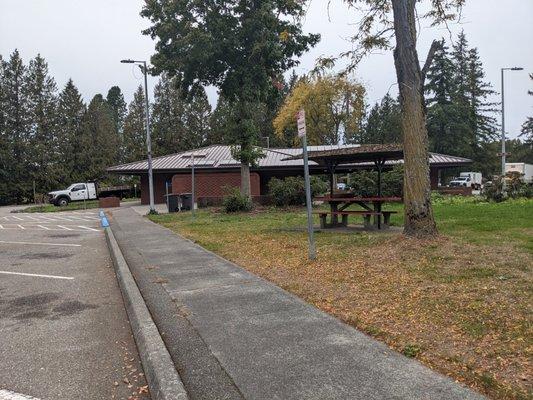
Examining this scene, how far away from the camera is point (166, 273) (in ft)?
27.0

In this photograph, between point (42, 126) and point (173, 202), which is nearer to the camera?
point (173, 202)

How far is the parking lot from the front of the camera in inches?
156

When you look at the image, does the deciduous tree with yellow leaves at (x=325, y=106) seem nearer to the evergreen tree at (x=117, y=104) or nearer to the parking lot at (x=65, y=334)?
the parking lot at (x=65, y=334)

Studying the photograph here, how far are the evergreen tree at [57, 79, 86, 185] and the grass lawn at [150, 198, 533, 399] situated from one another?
183ft

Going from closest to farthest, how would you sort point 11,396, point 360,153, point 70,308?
1. point 11,396
2. point 70,308
3. point 360,153

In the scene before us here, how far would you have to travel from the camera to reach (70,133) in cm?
6362

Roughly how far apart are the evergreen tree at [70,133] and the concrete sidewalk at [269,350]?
57.8 metres

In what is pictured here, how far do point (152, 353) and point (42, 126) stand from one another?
205 feet

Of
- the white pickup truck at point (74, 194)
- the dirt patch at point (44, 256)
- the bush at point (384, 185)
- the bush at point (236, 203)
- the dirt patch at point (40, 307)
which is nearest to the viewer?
the dirt patch at point (40, 307)

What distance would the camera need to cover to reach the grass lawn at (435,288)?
3.93 metres

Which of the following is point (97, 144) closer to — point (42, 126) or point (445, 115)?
point (42, 126)

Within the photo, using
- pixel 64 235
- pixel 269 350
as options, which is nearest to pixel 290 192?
pixel 64 235

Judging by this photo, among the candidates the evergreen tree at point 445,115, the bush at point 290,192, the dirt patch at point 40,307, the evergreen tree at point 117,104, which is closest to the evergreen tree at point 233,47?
the bush at point 290,192

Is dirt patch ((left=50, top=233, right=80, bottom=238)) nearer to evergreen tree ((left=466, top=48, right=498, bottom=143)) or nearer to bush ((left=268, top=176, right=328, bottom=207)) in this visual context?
bush ((left=268, top=176, right=328, bottom=207))
